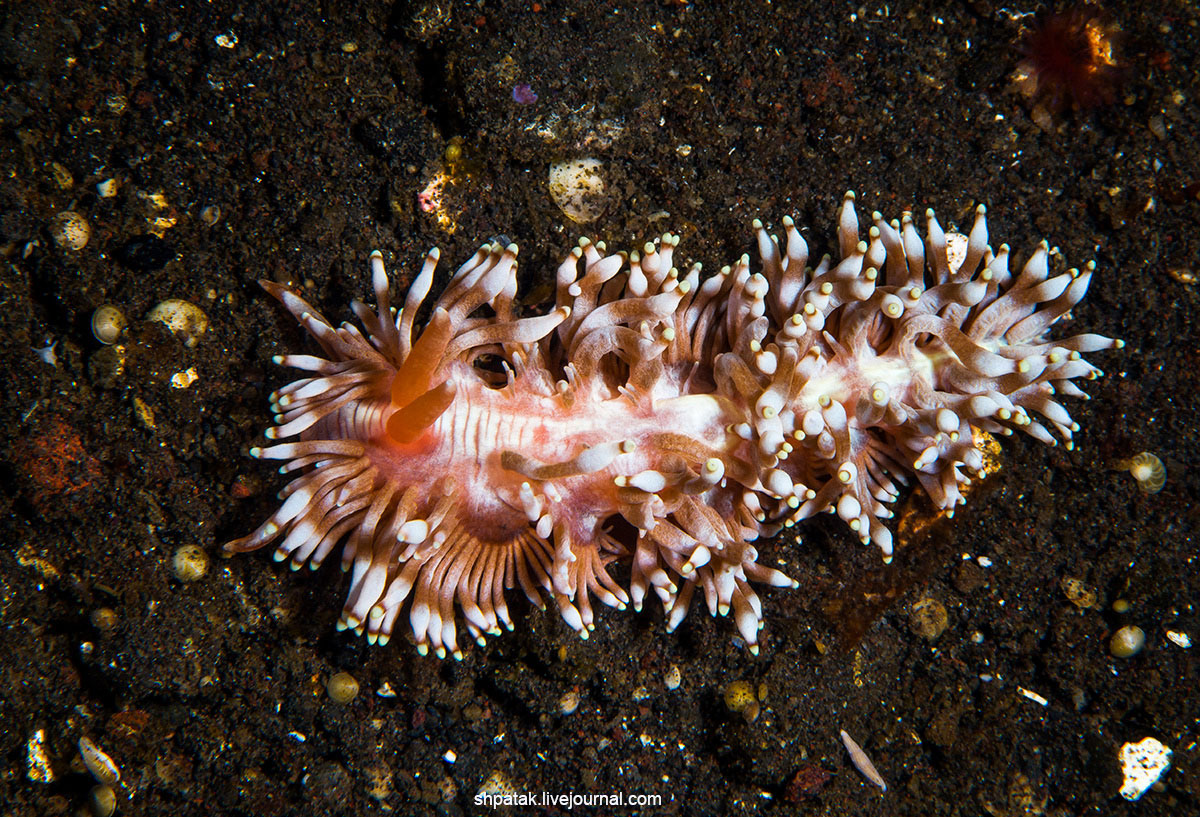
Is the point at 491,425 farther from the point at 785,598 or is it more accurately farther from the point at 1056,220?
the point at 1056,220

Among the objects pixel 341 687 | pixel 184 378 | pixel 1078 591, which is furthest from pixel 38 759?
pixel 1078 591

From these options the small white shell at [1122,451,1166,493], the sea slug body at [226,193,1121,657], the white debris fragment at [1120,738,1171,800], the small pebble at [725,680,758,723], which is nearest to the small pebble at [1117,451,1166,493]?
the small white shell at [1122,451,1166,493]

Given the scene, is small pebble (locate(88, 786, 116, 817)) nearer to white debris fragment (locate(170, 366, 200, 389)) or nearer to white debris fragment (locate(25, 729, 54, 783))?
white debris fragment (locate(25, 729, 54, 783))

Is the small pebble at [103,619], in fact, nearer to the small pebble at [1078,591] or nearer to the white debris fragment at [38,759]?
the white debris fragment at [38,759]

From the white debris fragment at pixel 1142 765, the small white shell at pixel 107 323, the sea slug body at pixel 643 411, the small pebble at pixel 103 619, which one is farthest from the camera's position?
the white debris fragment at pixel 1142 765

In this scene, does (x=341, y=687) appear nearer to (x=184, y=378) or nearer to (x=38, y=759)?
(x=38, y=759)

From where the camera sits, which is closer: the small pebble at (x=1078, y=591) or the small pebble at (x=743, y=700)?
the small pebble at (x=743, y=700)

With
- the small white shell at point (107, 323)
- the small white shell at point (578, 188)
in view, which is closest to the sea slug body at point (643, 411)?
the small white shell at point (578, 188)
